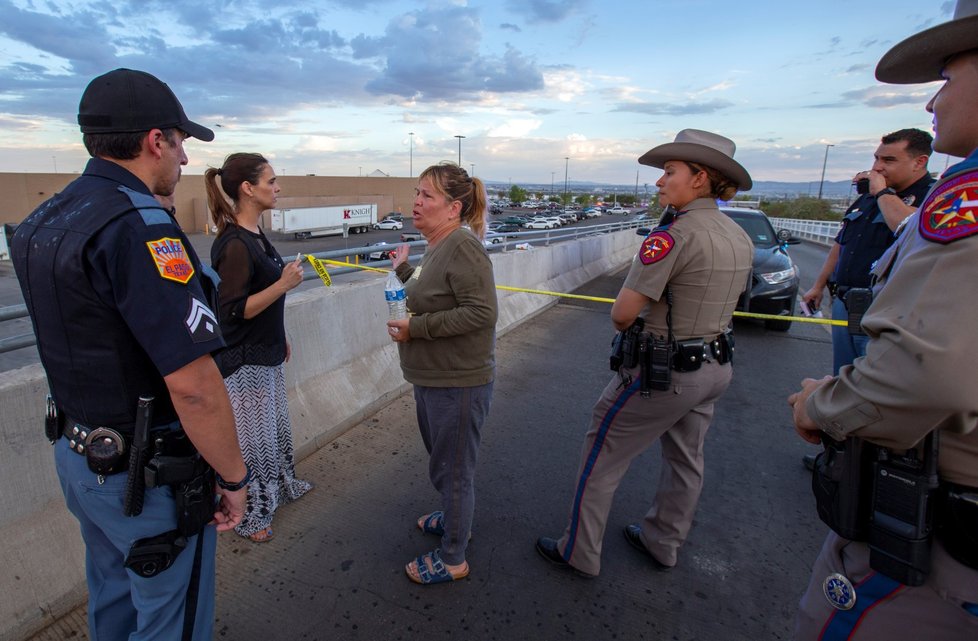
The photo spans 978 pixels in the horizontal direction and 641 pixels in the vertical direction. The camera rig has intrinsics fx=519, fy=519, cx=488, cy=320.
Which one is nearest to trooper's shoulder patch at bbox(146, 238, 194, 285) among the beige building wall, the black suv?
the black suv

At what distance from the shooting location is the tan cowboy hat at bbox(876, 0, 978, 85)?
4.38 feet

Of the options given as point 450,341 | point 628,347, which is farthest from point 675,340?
point 450,341

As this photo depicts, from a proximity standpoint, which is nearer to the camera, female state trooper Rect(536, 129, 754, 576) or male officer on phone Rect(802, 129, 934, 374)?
female state trooper Rect(536, 129, 754, 576)

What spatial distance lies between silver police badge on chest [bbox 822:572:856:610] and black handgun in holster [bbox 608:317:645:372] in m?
1.28

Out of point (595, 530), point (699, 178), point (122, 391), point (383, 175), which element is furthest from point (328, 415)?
point (383, 175)

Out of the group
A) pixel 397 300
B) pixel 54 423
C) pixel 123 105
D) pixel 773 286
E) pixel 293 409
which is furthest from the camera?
pixel 773 286

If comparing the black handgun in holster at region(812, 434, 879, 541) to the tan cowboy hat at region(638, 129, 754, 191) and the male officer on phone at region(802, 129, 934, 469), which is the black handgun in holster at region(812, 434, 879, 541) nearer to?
the tan cowboy hat at region(638, 129, 754, 191)

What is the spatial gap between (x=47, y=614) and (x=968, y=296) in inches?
142

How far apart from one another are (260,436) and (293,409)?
0.77 m

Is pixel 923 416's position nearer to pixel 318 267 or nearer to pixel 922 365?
pixel 922 365

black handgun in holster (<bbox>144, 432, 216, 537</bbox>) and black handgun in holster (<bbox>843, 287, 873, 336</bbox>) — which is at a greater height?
black handgun in holster (<bbox>843, 287, 873, 336</bbox>)

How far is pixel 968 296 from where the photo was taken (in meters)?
1.14

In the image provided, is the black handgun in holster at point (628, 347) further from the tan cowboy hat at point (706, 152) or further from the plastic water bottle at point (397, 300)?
the plastic water bottle at point (397, 300)

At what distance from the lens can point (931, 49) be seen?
4.72 ft
